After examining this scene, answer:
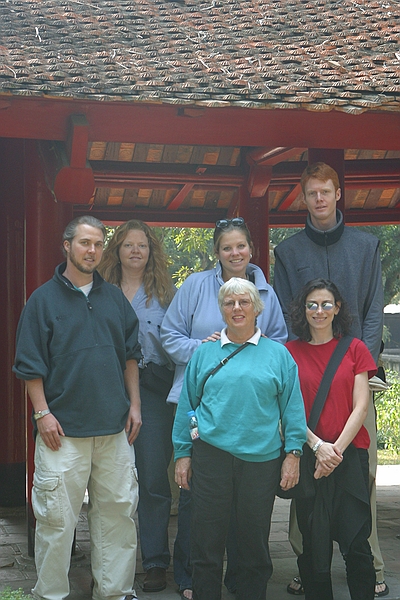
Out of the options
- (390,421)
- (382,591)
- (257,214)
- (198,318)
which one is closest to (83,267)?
(198,318)

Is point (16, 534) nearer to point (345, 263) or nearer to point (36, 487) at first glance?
point (36, 487)

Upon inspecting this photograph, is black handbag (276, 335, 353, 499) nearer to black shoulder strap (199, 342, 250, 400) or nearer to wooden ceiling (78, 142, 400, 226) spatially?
black shoulder strap (199, 342, 250, 400)

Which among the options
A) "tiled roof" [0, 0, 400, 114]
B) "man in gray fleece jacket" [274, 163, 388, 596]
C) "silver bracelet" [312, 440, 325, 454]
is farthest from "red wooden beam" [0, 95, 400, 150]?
"silver bracelet" [312, 440, 325, 454]

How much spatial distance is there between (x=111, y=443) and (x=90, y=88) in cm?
178

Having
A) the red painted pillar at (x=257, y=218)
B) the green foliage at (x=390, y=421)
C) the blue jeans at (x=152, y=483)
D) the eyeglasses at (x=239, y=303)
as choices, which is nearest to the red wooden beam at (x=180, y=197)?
the red painted pillar at (x=257, y=218)

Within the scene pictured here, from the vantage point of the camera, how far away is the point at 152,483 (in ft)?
14.5

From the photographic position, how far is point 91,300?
4.04 m

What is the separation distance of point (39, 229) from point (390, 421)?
36.8ft

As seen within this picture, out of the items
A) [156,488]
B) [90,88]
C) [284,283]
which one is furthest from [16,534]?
[90,88]

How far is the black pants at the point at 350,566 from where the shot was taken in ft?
12.9

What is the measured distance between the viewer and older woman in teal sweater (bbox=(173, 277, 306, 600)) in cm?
374

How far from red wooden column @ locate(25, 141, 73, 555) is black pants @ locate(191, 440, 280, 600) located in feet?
5.18

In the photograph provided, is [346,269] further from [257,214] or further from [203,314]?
[257,214]

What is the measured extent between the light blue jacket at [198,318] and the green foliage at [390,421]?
402 inches
